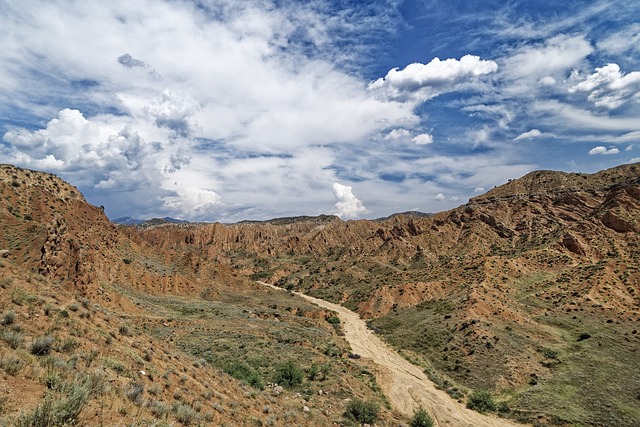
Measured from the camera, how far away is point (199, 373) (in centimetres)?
1517

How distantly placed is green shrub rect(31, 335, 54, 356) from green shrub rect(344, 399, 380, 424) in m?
15.6

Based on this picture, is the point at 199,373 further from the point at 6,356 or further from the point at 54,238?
the point at 54,238

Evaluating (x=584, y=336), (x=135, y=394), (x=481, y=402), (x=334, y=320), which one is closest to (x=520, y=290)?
(x=584, y=336)

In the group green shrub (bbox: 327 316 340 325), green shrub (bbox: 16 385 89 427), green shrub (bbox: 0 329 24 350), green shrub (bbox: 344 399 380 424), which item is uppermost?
green shrub (bbox: 0 329 24 350)

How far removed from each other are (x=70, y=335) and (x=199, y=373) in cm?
595

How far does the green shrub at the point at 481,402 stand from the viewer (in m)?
26.7

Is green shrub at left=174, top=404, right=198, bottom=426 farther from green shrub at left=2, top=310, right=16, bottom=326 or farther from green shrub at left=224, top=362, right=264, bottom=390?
green shrub at left=224, top=362, right=264, bottom=390

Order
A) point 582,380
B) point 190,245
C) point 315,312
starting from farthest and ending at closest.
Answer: point 190,245
point 315,312
point 582,380

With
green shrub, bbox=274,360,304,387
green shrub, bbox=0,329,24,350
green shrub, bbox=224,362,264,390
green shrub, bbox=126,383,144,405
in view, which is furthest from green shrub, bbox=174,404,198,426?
green shrub, bbox=274,360,304,387

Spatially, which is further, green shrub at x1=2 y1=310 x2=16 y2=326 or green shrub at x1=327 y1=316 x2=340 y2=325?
green shrub at x1=327 y1=316 x2=340 y2=325

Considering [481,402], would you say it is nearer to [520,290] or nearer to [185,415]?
[185,415]

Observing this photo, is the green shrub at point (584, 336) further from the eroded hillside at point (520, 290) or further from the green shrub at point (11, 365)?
the green shrub at point (11, 365)

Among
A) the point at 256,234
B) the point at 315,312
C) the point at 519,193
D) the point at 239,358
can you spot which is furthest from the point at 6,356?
the point at 256,234

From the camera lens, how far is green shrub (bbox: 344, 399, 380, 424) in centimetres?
1928
